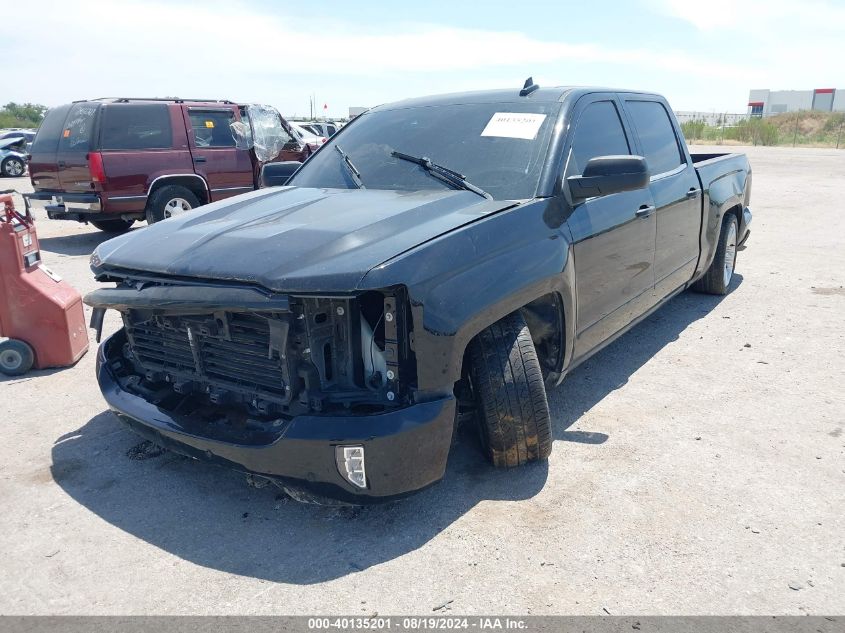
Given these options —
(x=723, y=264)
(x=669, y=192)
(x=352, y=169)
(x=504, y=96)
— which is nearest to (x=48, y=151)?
(x=352, y=169)

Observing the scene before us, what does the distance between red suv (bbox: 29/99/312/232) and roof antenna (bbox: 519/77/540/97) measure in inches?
274

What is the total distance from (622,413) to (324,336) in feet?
6.92

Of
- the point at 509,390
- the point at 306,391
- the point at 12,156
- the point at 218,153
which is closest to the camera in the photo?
the point at 306,391

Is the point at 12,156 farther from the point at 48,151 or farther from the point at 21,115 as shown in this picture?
the point at 21,115

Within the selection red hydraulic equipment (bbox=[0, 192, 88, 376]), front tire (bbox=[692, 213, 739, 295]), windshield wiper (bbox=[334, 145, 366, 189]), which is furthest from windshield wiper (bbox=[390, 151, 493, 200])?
front tire (bbox=[692, 213, 739, 295])

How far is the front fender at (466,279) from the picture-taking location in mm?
2629

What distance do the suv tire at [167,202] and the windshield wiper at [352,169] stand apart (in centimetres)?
595

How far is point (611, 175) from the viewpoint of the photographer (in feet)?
11.2

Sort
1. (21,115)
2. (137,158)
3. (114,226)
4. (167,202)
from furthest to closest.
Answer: (21,115), (114,226), (167,202), (137,158)

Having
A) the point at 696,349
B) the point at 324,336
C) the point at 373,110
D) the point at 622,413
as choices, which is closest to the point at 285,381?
the point at 324,336

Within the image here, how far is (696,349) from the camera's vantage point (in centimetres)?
516

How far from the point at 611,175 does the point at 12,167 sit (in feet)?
75.5

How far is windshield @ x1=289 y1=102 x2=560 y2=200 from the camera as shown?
358cm

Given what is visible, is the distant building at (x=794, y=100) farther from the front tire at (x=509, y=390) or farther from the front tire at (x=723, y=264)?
the front tire at (x=509, y=390)
